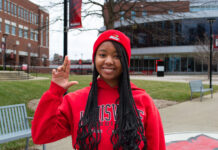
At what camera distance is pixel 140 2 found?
726 centimetres

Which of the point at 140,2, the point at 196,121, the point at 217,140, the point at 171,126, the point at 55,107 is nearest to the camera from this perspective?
the point at 55,107

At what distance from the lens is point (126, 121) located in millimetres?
1515

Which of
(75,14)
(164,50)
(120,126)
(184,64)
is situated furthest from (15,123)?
(184,64)

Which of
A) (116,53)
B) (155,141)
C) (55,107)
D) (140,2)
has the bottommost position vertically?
(155,141)

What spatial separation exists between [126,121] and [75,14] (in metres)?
4.02

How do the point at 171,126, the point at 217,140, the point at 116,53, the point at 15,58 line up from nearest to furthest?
the point at 116,53
the point at 217,140
the point at 171,126
the point at 15,58

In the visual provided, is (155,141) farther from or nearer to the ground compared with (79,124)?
nearer to the ground

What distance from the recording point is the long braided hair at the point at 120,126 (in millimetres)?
1479

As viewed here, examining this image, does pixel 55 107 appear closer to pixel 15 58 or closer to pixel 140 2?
pixel 140 2

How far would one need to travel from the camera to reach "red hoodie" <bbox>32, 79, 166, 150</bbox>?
1.43 m

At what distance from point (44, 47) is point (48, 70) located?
1066cm

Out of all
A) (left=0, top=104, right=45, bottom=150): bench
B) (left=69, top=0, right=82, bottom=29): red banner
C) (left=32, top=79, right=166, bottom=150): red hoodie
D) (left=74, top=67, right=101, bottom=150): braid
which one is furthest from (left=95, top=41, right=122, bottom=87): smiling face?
(left=69, top=0, right=82, bottom=29): red banner

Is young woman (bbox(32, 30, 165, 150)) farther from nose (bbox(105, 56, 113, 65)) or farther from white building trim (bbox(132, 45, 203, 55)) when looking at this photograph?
white building trim (bbox(132, 45, 203, 55))

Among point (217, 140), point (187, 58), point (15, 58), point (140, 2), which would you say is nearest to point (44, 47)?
point (15, 58)
